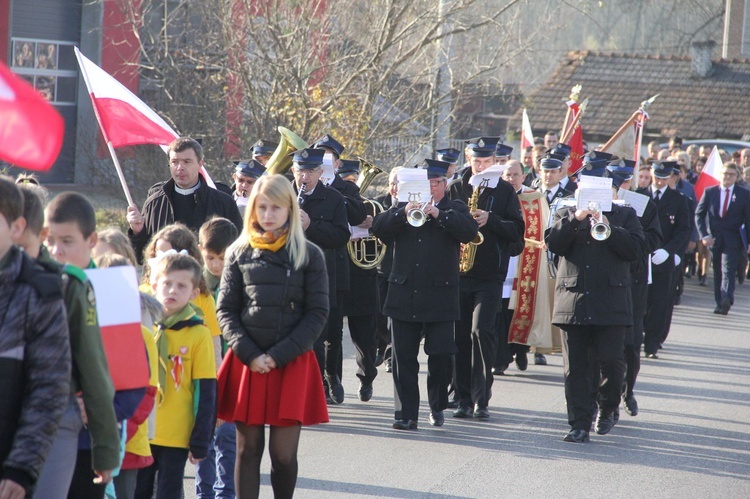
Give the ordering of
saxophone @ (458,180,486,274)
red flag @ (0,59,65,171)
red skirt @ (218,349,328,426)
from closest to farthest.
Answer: red flag @ (0,59,65,171) < red skirt @ (218,349,328,426) < saxophone @ (458,180,486,274)

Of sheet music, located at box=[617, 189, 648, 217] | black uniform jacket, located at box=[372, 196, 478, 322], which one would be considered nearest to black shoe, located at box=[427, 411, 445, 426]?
black uniform jacket, located at box=[372, 196, 478, 322]

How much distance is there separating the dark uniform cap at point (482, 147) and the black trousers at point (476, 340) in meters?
1.01

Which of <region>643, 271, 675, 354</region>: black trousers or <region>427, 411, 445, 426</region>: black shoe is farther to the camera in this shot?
<region>643, 271, 675, 354</region>: black trousers

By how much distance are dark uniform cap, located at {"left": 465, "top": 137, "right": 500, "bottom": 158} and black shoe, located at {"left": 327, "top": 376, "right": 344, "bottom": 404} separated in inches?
82.0

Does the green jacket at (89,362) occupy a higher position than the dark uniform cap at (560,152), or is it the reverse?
the dark uniform cap at (560,152)

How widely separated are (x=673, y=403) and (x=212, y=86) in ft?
27.0

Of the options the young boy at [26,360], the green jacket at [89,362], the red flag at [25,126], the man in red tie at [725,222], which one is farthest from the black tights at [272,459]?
the man in red tie at [725,222]

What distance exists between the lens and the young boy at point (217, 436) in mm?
5582

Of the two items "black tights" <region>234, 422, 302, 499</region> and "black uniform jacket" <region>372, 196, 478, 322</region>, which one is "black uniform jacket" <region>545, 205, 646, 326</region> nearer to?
"black uniform jacket" <region>372, 196, 478, 322</region>

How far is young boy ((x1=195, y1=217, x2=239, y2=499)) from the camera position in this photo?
558cm

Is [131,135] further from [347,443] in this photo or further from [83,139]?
[83,139]

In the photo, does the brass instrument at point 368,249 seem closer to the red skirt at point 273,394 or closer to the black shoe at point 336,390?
the black shoe at point 336,390

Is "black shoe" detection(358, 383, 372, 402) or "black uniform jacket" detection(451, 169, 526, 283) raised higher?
"black uniform jacket" detection(451, 169, 526, 283)

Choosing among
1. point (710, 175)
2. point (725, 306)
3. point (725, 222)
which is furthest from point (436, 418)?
point (710, 175)
